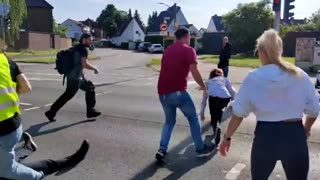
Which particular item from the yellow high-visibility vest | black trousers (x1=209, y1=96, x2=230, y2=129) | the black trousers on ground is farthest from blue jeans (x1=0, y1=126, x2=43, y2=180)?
black trousers (x1=209, y1=96, x2=230, y2=129)

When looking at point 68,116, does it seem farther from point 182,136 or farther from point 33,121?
point 182,136

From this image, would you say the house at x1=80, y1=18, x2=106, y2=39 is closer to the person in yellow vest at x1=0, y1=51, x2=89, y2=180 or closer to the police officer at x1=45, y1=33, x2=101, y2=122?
the police officer at x1=45, y1=33, x2=101, y2=122

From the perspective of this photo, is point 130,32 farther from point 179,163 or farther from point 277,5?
point 179,163

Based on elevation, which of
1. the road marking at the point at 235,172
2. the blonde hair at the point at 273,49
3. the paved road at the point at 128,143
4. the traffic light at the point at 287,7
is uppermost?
the traffic light at the point at 287,7

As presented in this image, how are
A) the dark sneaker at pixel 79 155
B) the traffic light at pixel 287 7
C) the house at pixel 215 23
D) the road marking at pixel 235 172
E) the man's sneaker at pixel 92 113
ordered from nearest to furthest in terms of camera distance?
the road marking at pixel 235 172 < the dark sneaker at pixel 79 155 < the man's sneaker at pixel 92 113 < the traffic light at pixel 287 7 < the house at pixel 215 23

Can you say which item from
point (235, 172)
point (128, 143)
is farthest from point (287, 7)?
point (235, 172)

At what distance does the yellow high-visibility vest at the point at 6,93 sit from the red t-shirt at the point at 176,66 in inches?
98.9

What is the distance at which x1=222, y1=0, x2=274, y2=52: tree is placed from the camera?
5481 centimetres

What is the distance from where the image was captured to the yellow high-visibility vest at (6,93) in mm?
3650

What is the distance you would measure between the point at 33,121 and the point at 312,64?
19770 mm

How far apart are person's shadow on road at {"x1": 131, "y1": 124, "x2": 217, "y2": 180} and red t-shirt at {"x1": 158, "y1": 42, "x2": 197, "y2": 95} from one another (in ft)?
3.25

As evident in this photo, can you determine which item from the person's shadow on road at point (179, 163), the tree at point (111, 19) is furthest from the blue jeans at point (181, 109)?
the tree at point (111, 19)

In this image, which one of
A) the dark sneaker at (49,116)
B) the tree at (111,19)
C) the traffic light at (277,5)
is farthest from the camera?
the tree at (111,19)

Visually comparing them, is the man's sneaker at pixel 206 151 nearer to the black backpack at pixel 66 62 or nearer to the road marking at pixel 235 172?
the road marking at pixel 235 172
